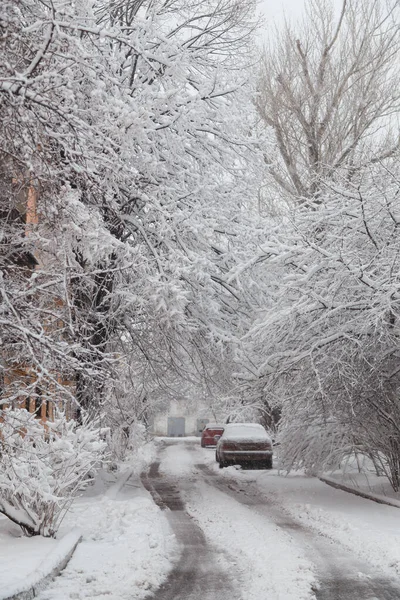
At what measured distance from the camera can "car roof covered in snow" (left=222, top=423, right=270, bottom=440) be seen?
2562 cm

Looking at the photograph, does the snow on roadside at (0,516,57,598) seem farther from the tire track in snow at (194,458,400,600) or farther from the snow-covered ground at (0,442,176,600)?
the tire track in snow at (194,458,400,600)

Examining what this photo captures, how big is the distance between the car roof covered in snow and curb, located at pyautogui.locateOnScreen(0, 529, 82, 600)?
16.4 meters

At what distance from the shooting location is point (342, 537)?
1064 centimetres

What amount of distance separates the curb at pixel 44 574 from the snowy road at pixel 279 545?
1116mm

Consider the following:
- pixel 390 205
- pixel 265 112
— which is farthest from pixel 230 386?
pixel 265 112

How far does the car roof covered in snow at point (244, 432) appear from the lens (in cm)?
2562

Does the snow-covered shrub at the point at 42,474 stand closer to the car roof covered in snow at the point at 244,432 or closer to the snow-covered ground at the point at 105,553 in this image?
the snow-covered ground at the point at 105,553

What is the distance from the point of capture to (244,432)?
2617cm

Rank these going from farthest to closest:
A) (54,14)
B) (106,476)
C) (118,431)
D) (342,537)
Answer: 1. (118,431)
2. (106,476)
3. (342,537)
4. (54,14)

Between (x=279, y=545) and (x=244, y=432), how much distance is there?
16251 millimetres

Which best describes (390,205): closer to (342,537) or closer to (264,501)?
(342,537)

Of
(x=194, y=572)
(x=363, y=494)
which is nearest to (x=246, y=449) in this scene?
(x=363, y=494)

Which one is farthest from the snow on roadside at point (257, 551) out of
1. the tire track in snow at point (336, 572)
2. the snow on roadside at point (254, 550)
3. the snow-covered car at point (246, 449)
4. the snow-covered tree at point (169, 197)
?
the snow-covered car at point (246, 449)

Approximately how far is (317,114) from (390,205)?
11954mm
